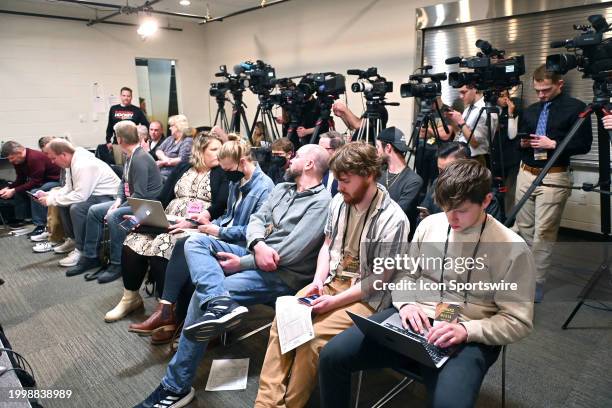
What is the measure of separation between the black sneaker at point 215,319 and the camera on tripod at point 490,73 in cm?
188

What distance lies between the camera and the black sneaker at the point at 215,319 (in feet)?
5.45

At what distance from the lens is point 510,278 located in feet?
4.28

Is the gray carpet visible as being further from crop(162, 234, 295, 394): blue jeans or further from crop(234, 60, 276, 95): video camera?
crop(234, 60, 276, 95): video camera

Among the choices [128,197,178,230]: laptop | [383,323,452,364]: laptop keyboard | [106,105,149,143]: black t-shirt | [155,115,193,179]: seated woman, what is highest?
[106,105,149,143]: black t-shirt

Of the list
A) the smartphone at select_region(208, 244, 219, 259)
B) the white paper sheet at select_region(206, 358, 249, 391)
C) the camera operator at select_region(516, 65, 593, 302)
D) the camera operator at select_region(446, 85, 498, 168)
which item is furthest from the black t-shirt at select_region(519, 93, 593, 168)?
the white paper sheet at select_region(206, 358, 249, 391)

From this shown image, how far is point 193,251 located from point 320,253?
63 cm

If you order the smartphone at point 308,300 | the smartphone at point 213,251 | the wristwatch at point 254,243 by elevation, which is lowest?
the smartphone at point 308,300

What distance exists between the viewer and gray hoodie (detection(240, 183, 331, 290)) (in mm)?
1922

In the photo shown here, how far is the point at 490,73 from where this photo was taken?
2434mm

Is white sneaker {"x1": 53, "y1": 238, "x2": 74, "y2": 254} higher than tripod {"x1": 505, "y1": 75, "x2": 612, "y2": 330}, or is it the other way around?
tripod {"x1": 505, "y1": 75, "x2": 612, "y2": 330}

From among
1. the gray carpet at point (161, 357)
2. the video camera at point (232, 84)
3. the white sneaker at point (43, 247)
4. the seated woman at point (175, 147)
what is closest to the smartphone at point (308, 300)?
the gray carpet at point (161, 357)

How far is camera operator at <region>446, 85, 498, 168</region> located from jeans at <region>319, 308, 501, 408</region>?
1.96 metres

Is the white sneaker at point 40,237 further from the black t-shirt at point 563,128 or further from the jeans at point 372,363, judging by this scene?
the black t-shirt at point 563,128

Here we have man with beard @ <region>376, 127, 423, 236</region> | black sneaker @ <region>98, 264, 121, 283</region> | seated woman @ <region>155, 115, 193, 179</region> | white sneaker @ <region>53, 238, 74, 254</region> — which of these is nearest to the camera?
man with beard @ <region>376, 127, 423, 236</region>
